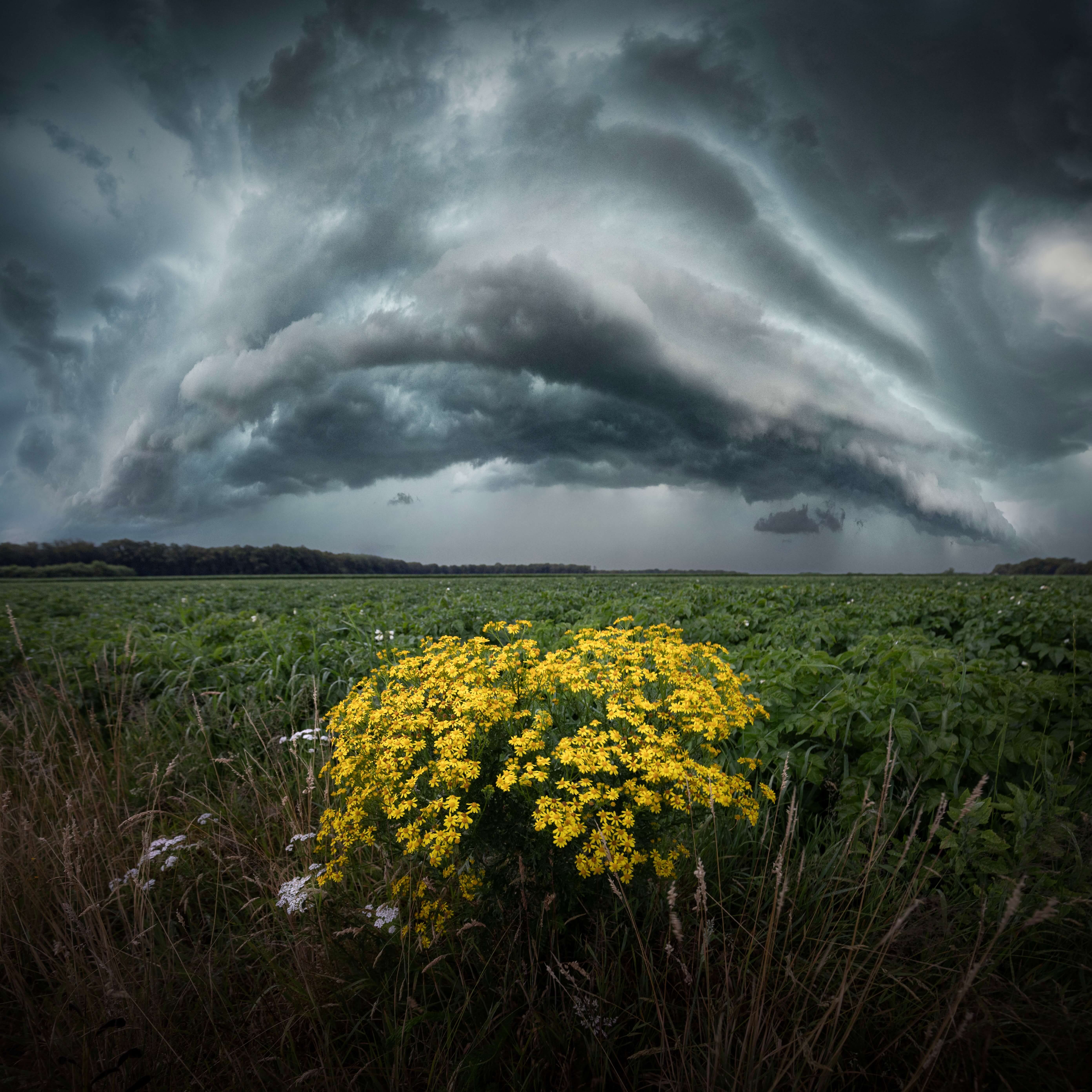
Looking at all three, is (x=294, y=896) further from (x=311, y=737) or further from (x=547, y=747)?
(x=311, y=737)

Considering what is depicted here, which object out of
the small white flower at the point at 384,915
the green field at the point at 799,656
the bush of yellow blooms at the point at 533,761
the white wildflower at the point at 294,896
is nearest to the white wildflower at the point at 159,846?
the white wildflower at the point at 294,896

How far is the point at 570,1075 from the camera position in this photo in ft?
6.68

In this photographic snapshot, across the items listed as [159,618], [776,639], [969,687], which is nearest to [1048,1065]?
[969,687]

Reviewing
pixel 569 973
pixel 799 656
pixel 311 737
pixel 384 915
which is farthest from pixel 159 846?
pixel 799 656

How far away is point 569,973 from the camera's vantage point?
2186 millimetres

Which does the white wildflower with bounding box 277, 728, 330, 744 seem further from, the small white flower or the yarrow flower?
the small white flower

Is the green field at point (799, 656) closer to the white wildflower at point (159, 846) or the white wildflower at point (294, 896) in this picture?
the white wildflower at point (159, 846)

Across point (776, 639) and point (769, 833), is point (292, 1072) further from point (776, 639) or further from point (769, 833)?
point (776, 639)

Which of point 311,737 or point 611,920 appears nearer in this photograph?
point 611,920

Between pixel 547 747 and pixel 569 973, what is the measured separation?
91 centimetres

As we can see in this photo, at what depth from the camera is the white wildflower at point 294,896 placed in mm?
2430

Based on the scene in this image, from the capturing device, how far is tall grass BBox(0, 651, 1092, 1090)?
194cm

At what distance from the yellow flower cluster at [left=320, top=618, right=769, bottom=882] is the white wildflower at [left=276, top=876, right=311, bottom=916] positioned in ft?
0.62

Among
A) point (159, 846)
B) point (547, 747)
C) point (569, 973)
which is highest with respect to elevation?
point (547, 747)
